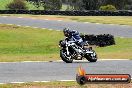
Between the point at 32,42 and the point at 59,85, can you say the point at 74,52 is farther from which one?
the point at 32,42

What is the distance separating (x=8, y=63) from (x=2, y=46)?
13.9m

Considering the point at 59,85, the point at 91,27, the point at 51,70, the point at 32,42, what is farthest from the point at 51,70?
the point at 91,27

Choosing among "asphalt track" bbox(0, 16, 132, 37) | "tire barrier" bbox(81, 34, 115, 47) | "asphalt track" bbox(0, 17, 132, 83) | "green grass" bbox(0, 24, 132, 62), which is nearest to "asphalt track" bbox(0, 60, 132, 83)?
"asphalt track" bbox(0, 17, 132, 83)

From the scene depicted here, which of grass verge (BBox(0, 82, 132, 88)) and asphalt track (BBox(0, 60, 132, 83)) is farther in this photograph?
asphalt track (BBox(0, 60, 132, 83))

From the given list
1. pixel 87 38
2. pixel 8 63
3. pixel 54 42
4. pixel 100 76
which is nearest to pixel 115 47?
pixel 87 38

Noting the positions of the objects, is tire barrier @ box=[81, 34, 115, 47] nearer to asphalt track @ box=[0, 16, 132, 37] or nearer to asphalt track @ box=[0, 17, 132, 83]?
asphalt track @ box=[0, 16, 132, 37]

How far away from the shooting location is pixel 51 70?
1558 centimetres

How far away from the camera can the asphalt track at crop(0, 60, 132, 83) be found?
13906 mm

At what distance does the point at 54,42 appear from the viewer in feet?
109

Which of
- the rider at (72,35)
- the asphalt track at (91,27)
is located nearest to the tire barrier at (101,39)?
the asphalt track at (91,27)

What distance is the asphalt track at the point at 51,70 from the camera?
13906 mm

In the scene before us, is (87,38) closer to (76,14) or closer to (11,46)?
(11,46)

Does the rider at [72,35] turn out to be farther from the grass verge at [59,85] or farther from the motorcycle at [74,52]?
the grass verge at [59,85]

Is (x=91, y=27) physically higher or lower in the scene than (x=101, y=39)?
lower
